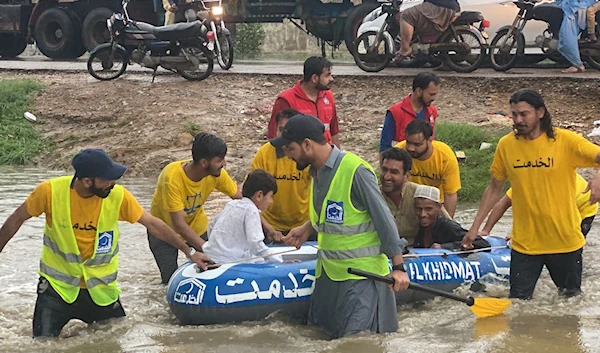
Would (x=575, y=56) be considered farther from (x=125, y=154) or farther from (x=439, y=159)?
(x=439, y=159)

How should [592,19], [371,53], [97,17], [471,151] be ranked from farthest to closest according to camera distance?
[97,17] → [371,53] → [592,19] → [471,151]

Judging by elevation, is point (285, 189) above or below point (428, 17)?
below

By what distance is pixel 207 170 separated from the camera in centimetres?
711

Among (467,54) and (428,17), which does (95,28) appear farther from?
(467,54)

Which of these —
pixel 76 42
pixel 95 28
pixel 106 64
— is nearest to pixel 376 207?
pixel 106 64

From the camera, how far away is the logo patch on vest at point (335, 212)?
5.98 metres

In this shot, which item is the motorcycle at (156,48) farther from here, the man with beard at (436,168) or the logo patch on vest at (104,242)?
the logo patch on vest at (104,242)

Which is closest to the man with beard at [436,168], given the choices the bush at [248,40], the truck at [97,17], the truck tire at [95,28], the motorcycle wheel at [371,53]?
the motorcycle wheel at [371,53]

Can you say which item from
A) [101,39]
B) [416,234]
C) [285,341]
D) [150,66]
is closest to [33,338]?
[285,341]

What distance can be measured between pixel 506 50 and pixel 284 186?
8.84 m

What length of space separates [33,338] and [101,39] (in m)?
14.7

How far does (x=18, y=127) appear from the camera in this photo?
16.0 meters

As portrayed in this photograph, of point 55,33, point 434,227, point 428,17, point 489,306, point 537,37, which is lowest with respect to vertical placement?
point 489,306

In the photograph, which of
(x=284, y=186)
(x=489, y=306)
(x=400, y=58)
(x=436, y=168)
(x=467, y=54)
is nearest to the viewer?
(x=489, y=306)
